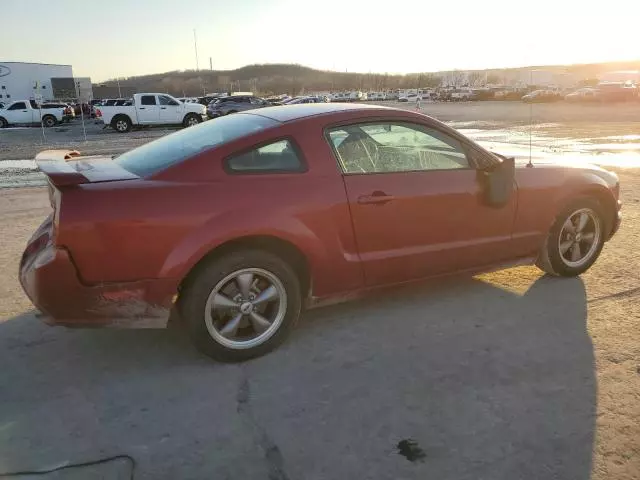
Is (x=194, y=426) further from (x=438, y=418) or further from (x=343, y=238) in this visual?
(x=343, y=238)

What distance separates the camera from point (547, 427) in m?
2.72

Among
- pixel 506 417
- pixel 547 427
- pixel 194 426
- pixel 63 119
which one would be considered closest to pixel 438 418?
pixel 506 417

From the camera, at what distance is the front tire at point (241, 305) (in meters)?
3.21

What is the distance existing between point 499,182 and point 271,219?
179cm

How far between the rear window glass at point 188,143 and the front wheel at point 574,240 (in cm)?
258

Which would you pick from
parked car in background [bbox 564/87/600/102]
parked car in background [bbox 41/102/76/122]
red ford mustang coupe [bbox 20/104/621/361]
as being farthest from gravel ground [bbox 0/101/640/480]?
parked car in background [bbox 564/87/600/102]

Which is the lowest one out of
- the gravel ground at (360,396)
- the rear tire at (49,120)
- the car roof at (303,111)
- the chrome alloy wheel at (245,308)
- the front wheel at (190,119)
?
the gravel ground at (360,396)

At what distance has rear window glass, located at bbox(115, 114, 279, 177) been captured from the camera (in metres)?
3.41

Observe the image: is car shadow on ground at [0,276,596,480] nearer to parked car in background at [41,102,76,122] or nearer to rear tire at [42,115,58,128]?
rear tire at [42,115,58,128]

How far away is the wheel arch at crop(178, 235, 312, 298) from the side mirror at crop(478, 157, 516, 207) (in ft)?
4.97

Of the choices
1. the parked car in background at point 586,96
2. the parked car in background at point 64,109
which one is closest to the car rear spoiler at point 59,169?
the parked car in background at point 64,109

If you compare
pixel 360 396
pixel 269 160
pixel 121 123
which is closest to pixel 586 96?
pixel 121 123

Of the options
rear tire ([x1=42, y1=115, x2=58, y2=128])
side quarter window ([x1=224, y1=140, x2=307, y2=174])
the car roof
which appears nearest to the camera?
side quarter window ([x1=224, y1=140, x2=307, y2=174])

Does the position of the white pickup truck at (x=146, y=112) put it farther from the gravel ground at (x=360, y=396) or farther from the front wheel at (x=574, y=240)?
the front wheel at (x=574, y=240)
